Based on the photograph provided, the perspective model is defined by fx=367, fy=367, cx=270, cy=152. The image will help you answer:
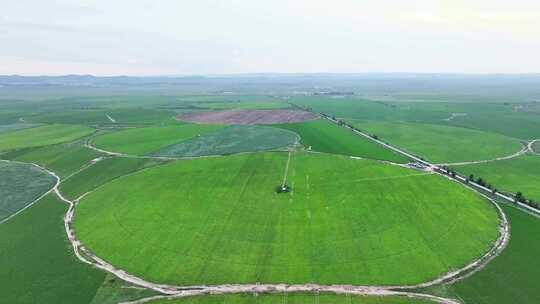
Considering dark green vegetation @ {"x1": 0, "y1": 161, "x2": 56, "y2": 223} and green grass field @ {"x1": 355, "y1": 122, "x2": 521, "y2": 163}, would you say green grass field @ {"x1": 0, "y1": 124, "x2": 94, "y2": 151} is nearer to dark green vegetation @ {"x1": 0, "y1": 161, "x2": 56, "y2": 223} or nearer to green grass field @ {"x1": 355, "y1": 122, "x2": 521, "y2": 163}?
dark green vegetation @ {"x1": 0, "y1": 161, "x2": 56, "y2": 223}

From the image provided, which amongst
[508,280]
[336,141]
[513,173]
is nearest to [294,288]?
[508,280]

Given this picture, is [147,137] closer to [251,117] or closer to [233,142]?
[233,142]

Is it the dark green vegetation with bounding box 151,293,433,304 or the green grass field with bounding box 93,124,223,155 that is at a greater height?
the green grass field with bounding box 93,124,223,155

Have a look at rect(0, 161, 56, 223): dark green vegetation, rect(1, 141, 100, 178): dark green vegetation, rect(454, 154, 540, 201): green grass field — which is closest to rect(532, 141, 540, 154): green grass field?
rect(454, 154, 540, 201): green grass field

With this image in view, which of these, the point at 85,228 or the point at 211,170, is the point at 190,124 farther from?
the point at 85,228

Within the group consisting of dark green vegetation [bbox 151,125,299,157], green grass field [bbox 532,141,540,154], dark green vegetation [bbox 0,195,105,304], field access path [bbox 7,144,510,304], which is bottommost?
dark green vegetation [bbox 0,195,105,304]

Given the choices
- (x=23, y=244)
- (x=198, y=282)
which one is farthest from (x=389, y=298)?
(x=23, y=244)

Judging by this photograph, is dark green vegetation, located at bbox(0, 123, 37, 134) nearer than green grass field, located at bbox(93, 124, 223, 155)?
No
